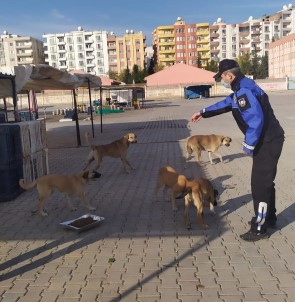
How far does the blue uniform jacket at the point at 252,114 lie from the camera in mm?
4191

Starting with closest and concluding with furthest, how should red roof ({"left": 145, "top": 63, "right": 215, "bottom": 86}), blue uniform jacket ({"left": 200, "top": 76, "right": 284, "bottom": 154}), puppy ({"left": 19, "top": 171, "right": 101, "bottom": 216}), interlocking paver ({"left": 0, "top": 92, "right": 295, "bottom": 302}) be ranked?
interlocking paver ({"left": 0, "top": 92, "right": 295, "bottom": 302}), blue uniform jacket ({"left": 200, "top": 76, "right": 284, "bottom": 154}), puppy ({"left": 19, "top": 171, "right": 101, "bottom": 216}), red roof ({"left": 145, "top": 63, "right": 215, "bottom": 86})

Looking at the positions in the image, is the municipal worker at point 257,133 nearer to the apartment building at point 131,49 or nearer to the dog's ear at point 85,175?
the dog's ear at point 85,175

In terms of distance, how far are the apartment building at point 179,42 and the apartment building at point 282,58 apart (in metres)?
22.7

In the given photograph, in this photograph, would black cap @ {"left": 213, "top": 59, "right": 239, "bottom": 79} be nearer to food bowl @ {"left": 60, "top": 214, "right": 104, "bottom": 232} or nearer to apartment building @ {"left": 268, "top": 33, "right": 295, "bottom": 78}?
food bowl @ {"left": 60, "top": 214, "right": 104, "bottom": 232}

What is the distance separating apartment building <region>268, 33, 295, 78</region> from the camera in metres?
83.4

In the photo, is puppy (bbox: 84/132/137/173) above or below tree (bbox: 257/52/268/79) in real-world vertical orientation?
below

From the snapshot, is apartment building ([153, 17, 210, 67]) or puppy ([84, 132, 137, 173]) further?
apartment building ([153, 17, 210, 67])

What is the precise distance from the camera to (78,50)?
390 ft

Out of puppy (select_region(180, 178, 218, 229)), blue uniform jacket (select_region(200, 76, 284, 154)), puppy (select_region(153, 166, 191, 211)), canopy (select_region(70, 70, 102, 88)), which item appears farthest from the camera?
canopy (select_region(70, 70, 102, 88))

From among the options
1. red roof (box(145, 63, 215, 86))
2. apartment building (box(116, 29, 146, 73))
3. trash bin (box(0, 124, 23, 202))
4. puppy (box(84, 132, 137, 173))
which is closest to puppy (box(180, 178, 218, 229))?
trash bin (box(0, 124, 23, 202))

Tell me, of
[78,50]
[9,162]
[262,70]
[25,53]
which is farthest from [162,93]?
[25,53]

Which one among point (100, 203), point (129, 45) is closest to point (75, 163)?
point (100, 203)

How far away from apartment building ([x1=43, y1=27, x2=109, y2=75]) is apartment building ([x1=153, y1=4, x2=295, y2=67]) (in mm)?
16988

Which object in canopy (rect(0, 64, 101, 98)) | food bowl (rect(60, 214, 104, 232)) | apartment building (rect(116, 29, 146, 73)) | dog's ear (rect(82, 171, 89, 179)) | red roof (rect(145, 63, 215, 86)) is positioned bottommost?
food bowl (rect(60, 214, 104, 232))
